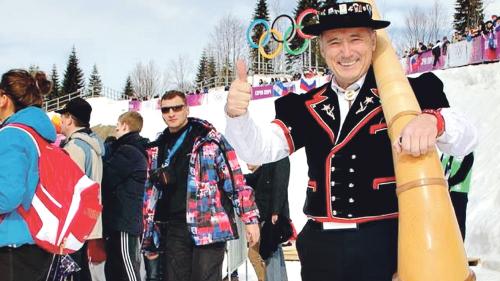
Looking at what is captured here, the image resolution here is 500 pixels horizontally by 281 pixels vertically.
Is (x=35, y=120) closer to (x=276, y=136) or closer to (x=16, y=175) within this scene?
(x=16, y=175)

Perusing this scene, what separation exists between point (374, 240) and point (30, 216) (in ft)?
5.76

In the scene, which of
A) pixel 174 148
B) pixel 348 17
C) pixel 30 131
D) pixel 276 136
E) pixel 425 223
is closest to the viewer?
pixel 425 223

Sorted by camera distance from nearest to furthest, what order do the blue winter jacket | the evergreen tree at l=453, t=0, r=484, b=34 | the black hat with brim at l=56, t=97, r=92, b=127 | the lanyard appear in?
1. the blue winter jacket
2. the lanyard
3. the black hat with brim at l=56, t=97, r=92, b=127
4. the evergreen tree at l=453, t=0, r=484, b=34

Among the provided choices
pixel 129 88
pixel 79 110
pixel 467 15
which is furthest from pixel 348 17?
pixel 129 88

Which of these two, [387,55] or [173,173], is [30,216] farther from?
[387,55]

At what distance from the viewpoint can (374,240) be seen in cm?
208

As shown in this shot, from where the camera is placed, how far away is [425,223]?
1.71m

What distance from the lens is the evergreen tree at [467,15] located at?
4509cm

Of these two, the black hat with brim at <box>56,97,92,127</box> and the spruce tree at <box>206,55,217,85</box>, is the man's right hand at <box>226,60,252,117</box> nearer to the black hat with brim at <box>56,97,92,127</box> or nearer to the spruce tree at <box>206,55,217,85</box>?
the black hat with brim at <box>56,97,92,127</box>

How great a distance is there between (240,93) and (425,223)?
792mm

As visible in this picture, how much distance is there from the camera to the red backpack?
9.32 ft

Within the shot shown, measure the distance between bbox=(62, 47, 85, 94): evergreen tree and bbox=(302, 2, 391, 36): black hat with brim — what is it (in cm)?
6262

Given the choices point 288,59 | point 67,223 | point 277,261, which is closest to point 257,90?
point 277,261

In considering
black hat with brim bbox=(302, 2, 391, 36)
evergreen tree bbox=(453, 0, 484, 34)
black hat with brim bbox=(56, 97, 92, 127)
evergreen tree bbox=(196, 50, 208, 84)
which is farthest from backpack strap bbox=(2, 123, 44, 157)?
evergreen tree bbox=(196, 50, 208, 84)
